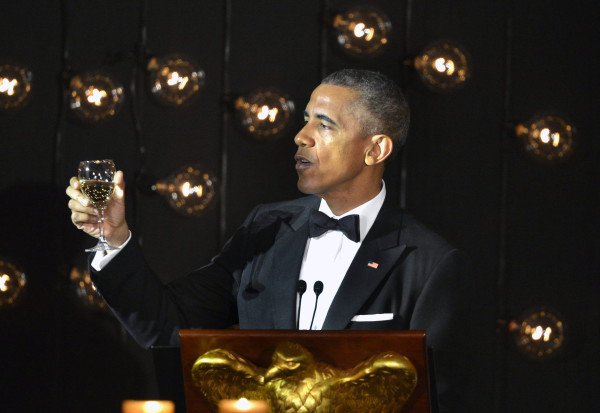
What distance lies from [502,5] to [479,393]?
59.7 inches

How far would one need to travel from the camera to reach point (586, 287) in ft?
13.6

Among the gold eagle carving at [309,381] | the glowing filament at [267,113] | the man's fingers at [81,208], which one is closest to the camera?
the gold eagle carving at [309,381]

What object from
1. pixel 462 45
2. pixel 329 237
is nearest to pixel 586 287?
pixel 462 45

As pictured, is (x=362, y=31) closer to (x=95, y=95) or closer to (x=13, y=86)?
(x=95, y=95)

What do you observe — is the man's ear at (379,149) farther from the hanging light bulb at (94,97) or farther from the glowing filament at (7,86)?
the glowing filament at (7,86)

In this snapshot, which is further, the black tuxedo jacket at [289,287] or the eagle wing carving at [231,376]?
the black tuxedo jacket at [289,287]

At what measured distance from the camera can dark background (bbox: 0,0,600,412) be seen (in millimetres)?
3635

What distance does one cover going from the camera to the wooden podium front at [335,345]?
212 cm

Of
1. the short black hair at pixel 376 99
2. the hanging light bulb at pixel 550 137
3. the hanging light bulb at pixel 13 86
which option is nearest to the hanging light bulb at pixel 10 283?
the hanging light bulb at pixel 13 86

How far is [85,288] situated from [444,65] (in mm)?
1475

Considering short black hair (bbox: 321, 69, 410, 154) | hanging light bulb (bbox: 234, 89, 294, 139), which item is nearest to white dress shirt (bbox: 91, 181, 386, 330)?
short black hair (bbox: 321, 69, 410, 154)

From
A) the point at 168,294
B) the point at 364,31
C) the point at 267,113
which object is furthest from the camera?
the point at 364,31

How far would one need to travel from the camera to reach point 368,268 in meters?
3.01

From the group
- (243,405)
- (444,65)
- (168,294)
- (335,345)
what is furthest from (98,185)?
(444,65)
